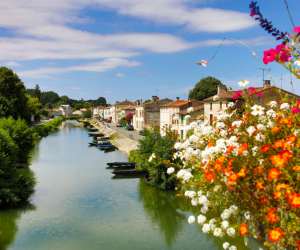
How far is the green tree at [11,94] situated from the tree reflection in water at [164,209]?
1785 inches

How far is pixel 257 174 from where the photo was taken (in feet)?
21.4

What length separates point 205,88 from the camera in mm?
118562

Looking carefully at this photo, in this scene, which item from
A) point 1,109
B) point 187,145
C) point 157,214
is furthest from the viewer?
point 1,109

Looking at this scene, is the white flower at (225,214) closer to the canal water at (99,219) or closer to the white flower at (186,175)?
the white flower at (186,175)

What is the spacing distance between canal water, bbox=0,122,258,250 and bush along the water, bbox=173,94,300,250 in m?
15.0

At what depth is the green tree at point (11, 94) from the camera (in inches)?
3061

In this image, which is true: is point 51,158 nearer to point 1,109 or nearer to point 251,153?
point 1,109

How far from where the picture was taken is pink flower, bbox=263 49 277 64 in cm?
632

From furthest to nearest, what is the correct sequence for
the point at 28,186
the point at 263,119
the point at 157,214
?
the point at 28,186 → the point at 157,214 → the point at 263,119

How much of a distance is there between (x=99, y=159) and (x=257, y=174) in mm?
55639

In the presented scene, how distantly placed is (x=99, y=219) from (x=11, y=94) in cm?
6161

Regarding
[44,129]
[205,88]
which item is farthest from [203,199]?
[205,88]

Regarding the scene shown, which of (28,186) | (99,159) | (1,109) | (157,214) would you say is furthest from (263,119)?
(1,109)

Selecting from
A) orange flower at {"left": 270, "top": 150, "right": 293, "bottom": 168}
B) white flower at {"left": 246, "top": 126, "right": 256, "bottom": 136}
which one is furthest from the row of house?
orange flower at {"left": 270, "top": 150, "right": 293, "bottom": 168}
